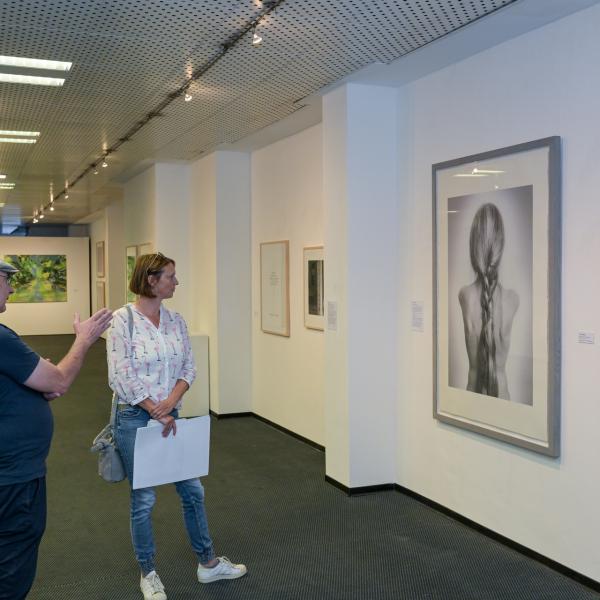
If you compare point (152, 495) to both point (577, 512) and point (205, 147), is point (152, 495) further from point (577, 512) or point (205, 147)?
point (205, 147)

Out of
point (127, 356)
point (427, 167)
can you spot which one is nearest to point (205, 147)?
point (427, 167)

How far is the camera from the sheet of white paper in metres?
3.11

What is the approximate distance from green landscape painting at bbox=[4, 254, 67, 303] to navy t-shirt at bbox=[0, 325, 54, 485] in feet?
54.8

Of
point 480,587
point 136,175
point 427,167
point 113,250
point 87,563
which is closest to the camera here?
point 480,587

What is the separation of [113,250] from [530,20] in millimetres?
11692

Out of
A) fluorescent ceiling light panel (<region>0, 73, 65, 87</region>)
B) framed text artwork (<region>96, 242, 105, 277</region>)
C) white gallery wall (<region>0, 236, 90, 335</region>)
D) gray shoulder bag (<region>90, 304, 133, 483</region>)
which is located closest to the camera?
gray shoulder bag (<region>90, 304, 133, 483</region>)

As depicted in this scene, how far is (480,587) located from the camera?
3.38 metres

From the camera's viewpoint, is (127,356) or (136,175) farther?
(136,175)

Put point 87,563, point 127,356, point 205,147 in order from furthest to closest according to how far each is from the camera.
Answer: point 205,147 → point 87,563 → point 127,356

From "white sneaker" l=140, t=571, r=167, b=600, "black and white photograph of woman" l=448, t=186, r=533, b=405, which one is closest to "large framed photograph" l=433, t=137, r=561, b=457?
"black and white photograph of woman" l=448, t=186, r=533, b=405

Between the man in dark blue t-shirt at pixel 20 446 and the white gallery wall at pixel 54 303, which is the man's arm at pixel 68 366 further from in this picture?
the white gallery wall at pixel 54 303

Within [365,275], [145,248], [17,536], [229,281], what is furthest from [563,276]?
[145,248]

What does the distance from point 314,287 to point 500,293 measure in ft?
8.05

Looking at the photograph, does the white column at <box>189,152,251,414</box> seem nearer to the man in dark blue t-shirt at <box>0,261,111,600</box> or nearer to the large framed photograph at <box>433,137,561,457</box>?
the large framed photograph at <box>433,137,561,457</box>
